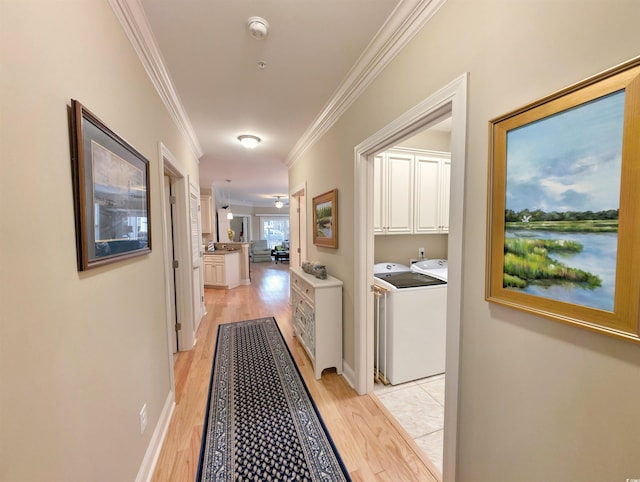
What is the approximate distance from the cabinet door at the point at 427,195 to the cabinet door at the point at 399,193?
0.34ft

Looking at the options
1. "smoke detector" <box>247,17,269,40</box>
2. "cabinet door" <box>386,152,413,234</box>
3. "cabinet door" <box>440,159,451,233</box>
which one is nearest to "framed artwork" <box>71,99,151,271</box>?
"smoke detector" <box>247,17,269,40</box>

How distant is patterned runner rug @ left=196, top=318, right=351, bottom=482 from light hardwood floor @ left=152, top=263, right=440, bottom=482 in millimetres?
67

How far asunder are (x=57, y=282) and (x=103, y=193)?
431mm

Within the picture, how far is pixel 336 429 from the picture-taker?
1.76m

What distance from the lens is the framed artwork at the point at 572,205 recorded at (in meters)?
0.66

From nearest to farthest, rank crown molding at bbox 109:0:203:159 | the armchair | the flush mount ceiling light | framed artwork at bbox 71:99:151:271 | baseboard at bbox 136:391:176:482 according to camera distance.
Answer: framed artwork at bbox 71:99:151:271 < crown molding at bbox 109:0:203:159 < baseboard at bbox 136:391:176:482 < the flush mount ceiling light < the armchair

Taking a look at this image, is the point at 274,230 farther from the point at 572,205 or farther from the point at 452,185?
the point at 572,205

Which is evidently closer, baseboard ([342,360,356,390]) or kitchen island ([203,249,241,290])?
baseboard ([342,360,356,390])

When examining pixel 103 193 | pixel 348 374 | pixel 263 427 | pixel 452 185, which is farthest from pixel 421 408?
pixel 103 193

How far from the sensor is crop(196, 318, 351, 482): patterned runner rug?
1455mm

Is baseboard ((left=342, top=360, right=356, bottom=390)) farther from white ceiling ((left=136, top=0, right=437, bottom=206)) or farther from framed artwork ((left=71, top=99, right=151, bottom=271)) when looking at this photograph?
white ceiling ((left=136, top=0, right=437, bottom=206))

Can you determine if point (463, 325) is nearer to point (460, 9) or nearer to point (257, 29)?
point (460, 9)

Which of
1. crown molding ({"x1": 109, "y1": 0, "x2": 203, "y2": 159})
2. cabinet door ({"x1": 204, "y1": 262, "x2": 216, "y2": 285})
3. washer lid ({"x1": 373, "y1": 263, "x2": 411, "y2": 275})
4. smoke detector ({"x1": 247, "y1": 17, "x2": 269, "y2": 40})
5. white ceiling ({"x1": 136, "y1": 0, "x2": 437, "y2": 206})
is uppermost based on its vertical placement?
white ceiling ({"x1": 136, "y1": 0, "x2": 437, "y2": 206})

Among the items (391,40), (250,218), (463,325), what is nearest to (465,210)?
(463,325)
